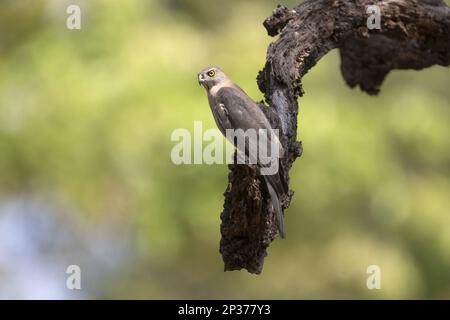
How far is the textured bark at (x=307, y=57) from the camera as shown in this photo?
21.2 ft

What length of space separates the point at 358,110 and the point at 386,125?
1.61 ft

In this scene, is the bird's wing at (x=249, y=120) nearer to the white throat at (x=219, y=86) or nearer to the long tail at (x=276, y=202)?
the long tail at (x=276, y=202)

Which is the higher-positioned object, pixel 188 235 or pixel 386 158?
pixel 386 158

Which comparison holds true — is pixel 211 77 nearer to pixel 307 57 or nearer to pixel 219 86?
pixel 219 86

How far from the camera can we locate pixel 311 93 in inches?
409

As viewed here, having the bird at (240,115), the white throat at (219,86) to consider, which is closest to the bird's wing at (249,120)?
the bird at (240,115)

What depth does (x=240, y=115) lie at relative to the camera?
6.95 m

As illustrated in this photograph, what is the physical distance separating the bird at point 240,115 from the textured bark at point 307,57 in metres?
0.08

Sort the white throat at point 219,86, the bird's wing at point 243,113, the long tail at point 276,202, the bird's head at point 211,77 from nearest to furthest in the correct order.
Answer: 1. the long tail at point 276,202
2. the bird's wing at point 243,113
3. the white throat at point 219,86
4. the bird's head at point 211,77

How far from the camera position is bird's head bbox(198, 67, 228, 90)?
307 inches

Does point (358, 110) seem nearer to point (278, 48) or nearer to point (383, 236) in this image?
point (383, 236)

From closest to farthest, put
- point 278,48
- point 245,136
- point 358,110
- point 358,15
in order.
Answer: point 245,136 < point 278,48 < point 358,15 < point 358,110

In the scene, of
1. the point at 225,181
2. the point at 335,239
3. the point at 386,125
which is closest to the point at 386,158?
the point at 386,125

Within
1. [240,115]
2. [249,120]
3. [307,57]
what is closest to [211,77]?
[307,57]
